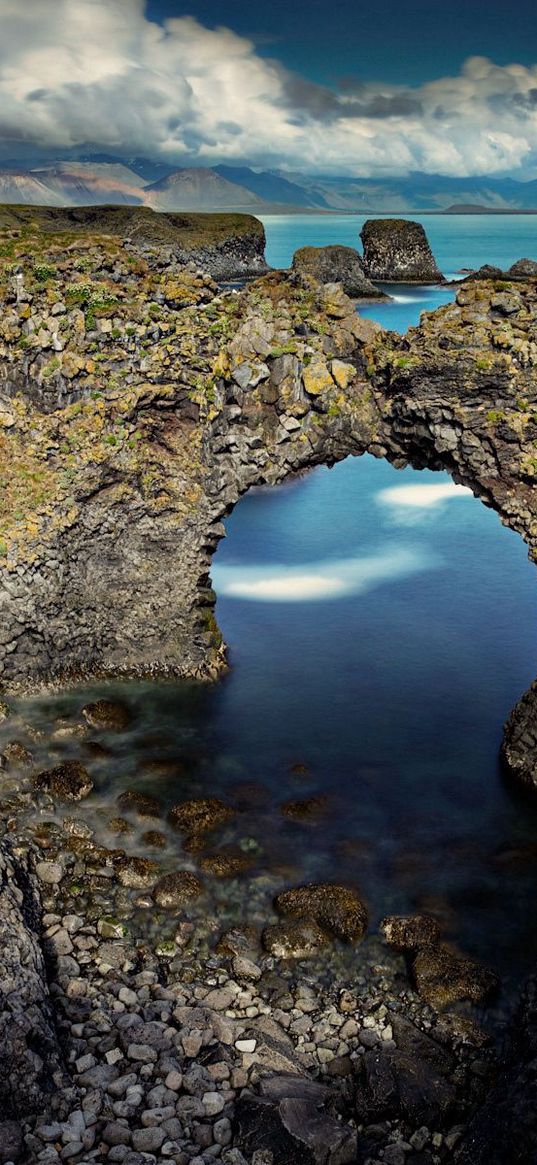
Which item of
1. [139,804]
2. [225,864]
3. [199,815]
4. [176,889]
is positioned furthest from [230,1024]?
[139,804]

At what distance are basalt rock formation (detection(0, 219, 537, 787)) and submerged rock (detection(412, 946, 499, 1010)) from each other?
1440cm

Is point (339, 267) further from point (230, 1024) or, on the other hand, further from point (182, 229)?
point (230, 1024)

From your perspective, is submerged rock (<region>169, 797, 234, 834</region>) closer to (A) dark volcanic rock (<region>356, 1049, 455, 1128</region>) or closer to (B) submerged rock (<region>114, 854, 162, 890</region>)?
(B) submerged rock (<region>114, 854, 162, 890</region>)

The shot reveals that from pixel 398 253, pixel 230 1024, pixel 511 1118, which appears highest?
pixel 398 253

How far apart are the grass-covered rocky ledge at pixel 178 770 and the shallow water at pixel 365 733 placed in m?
0.98

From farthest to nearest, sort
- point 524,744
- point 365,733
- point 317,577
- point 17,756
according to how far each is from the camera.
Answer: point 317,577
point 365,733
point 524,744
point 17,756

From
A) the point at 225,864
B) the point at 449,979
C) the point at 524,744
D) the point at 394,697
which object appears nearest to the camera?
the point at 449,979

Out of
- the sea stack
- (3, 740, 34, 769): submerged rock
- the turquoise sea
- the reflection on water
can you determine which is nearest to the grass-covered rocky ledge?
(3, 740, 34, 769): submerged rock

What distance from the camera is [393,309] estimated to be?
119375mm

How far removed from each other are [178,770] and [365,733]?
258 inches

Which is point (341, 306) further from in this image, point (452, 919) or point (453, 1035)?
point (453, 1035)

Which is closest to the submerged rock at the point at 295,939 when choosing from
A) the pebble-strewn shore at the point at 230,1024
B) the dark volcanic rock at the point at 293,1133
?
the pebble-strewn shore at the point at 230,1024

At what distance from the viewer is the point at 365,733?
30.7m

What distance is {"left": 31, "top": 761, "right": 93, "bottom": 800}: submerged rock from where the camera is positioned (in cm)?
2614
